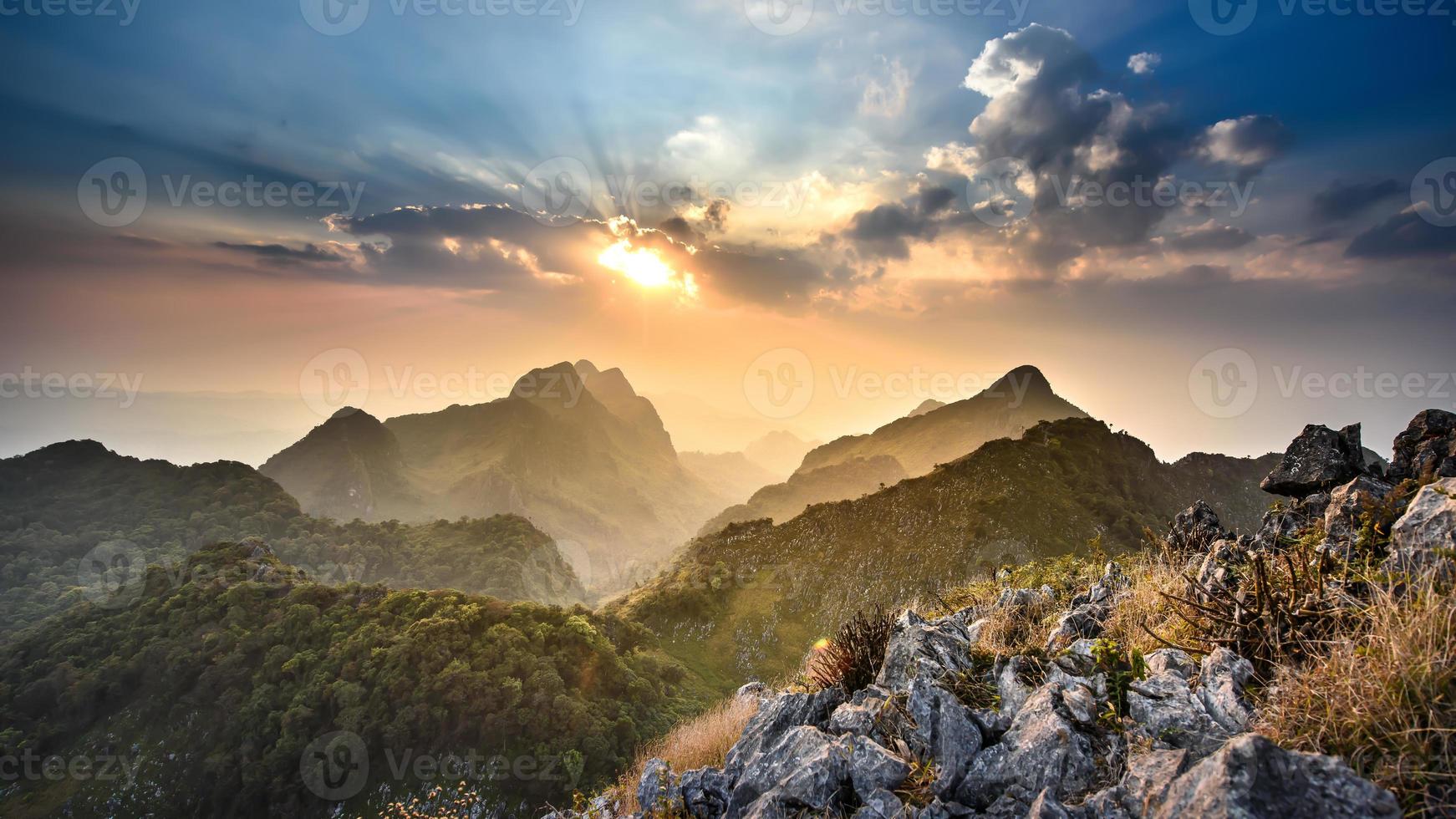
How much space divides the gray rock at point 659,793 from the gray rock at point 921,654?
3648mm

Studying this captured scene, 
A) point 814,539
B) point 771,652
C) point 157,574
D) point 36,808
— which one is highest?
point 157,574

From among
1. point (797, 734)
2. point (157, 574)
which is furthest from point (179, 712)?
point (797, 734)

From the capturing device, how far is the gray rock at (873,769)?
655 cm

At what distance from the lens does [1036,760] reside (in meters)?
5.70

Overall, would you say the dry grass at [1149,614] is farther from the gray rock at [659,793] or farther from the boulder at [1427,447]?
the gray rock at [659,793]

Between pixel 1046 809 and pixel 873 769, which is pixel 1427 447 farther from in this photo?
pixel 873 769

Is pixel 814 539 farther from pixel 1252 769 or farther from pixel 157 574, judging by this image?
pixel 157 574

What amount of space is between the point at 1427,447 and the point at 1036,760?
884 centimetres

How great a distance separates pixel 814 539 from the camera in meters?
78.0

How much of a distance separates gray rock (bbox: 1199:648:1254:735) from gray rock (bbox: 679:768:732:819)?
6.25 metres

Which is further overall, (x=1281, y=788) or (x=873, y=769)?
(x=873, y=769)

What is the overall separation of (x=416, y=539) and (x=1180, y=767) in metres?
188

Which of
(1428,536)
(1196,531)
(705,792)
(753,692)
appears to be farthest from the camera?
(753,692)

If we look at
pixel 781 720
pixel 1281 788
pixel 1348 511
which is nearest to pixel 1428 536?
pixel 1348 511
